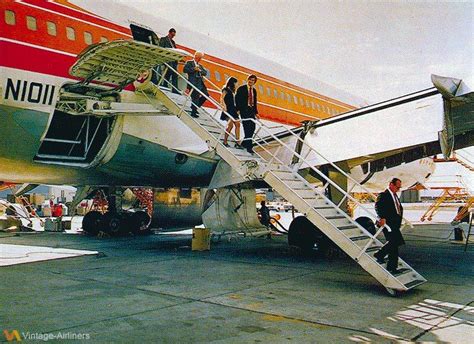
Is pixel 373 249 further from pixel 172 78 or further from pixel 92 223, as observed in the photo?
pixel 92 223

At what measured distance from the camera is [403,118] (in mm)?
7855

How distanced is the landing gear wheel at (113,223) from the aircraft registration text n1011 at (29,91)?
21.6 feet

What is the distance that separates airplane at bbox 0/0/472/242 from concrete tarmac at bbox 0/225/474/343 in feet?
6.65

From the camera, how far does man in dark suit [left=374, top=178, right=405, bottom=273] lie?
20.7 ft

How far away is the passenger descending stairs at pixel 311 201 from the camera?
631cm

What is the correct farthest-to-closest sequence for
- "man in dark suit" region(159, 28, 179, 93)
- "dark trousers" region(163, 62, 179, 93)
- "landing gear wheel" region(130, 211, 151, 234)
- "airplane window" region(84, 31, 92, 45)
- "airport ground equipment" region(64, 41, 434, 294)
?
1. "landing gear wheel" region(130, 211, 151, 234)
2. "dark trousers" region(163, 62, 179, 93)
3. "man in dark suit" region(159, 28, 179, 93)
4. "airplane window" region(84, 31, 92, 45)
5. "airport ground equipment" region(64, 41, 434, 294)

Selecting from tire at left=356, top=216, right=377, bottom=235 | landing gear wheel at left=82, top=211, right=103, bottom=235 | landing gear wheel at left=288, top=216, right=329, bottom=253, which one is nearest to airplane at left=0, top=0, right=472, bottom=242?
tire at left=356, top=216, right=377, bottom=235

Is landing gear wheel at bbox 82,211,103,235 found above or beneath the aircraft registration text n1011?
beneath

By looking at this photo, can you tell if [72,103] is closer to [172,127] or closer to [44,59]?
[44,59]

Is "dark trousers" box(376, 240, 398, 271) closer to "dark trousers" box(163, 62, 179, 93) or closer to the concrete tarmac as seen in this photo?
the concrete tarmac

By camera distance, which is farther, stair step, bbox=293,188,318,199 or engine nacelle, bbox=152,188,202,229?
engine nacelle, bbox=152,188,202,229

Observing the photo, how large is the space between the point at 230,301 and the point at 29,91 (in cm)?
507

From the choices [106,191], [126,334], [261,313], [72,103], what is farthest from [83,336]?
[106,191]

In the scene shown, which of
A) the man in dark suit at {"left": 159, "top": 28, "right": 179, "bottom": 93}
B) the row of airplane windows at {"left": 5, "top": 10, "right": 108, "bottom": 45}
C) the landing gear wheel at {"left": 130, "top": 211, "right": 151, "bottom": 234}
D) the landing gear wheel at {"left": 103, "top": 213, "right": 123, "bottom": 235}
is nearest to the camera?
the row of airplane windows at {"left": 5, "top": 10, "right": 108, "bottom": 45}
